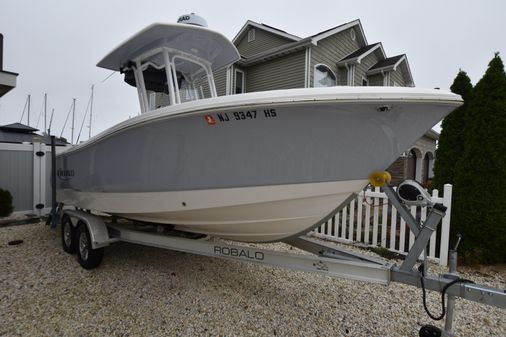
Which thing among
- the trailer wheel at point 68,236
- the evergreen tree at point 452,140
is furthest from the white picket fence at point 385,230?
the trailer wheel at point 68,236

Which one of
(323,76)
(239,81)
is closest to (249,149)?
(323,76)

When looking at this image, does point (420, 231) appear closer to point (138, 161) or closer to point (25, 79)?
point (138, 161)

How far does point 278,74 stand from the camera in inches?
447

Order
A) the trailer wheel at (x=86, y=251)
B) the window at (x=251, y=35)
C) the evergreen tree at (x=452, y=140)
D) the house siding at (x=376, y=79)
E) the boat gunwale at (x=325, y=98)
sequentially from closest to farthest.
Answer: the boat gunwale at (x=325, y=98), the trailer wheel at (x=86, y=251), the evergreen tree at (x=452, y=140), the window at (x=251, y=35), the house siding at (x=376, y=79)

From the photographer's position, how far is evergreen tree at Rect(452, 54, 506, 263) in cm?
380

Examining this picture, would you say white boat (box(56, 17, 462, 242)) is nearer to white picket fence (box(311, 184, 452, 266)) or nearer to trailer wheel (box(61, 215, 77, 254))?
trailer wheel (box(61, 215, 77, 254))

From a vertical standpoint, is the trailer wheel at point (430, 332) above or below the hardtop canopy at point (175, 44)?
below

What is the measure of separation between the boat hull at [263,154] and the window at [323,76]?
962 cm

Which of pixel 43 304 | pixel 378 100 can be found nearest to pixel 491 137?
pixel 378 100

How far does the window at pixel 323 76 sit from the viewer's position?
1110 cm

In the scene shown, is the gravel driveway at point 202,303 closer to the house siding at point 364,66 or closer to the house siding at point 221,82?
the house siding at point 221,82

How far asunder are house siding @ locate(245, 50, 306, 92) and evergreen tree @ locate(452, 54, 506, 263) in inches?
282

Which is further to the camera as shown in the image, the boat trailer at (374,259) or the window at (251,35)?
the window at (251,35)

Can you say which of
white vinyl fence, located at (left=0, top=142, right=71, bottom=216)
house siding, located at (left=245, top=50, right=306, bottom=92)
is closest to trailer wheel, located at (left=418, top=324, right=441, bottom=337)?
white vinyl fence, located at (left=0, top=142, right=71, bottom=216)
